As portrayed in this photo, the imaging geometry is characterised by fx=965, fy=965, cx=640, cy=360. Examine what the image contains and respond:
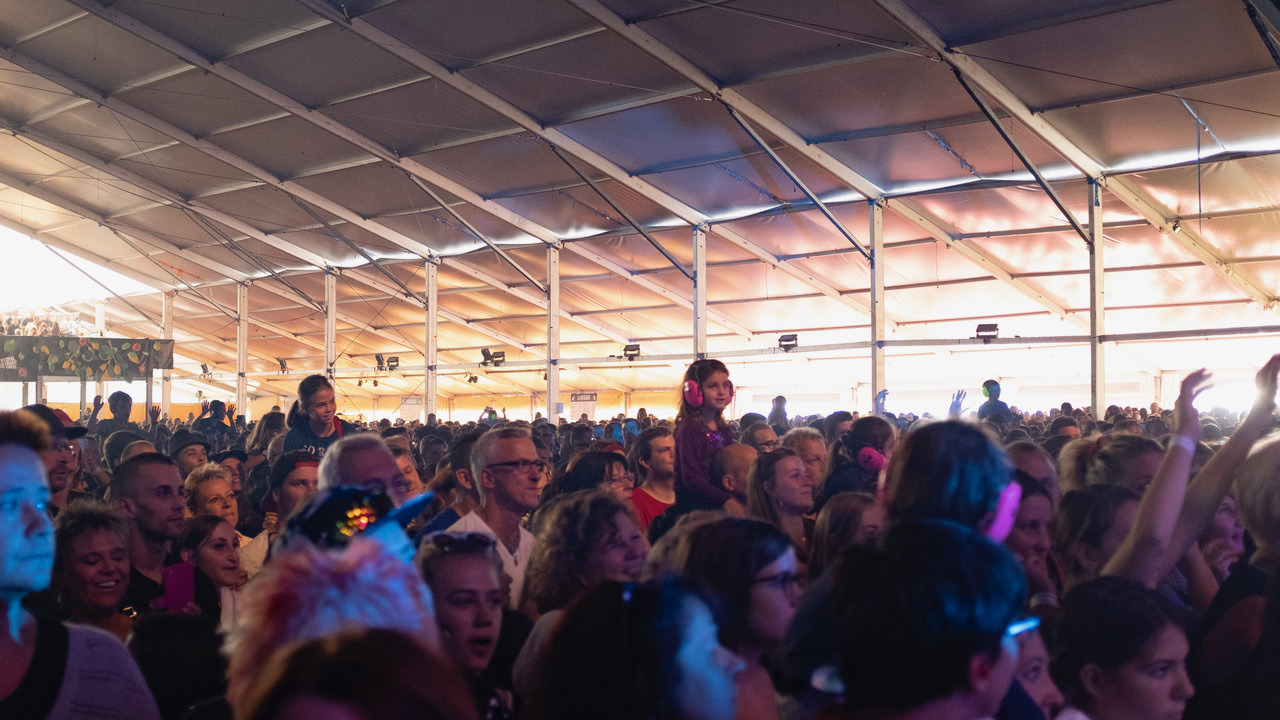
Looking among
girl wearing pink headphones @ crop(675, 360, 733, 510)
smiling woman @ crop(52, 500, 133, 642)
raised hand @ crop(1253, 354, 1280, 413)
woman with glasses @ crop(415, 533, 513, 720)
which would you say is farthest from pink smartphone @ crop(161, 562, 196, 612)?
raised hand @ crop(1253, 354, 1280, 413)

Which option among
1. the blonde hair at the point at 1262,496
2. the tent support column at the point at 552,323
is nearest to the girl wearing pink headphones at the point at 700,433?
the blonde hair at the point at 1262,496

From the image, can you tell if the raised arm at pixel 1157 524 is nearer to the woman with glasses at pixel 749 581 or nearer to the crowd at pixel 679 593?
the crowd at pixel 679 593

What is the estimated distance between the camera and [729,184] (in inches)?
571

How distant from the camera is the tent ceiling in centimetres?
1021

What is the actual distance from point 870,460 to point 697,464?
87cm

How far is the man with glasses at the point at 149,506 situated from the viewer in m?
3.65

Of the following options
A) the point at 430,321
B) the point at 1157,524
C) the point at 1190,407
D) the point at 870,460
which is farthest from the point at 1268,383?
the point at 430,321

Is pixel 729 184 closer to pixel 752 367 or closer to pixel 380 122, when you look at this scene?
pixel 380 122

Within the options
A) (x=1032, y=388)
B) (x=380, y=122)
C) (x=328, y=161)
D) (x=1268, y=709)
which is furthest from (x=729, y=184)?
(x=1032, y=388)

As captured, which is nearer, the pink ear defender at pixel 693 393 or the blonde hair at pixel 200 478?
the blonde hair at pixel 200 478

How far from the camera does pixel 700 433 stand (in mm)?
4719

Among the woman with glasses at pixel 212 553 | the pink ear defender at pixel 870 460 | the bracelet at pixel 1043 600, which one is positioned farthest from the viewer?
the pink ear defender at pixel 870 460

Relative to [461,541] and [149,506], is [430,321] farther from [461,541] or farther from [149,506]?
[461,541]

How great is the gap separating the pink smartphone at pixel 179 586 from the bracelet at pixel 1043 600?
2520 mm
